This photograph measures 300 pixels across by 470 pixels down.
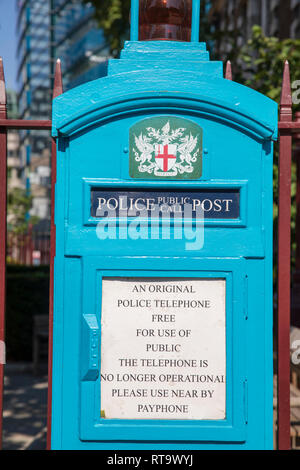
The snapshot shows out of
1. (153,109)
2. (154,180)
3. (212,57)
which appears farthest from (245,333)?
(212,57)

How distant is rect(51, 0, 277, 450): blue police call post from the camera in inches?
117

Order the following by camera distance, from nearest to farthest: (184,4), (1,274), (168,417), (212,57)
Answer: (168,417), (1,274), (184,4), (212,57)

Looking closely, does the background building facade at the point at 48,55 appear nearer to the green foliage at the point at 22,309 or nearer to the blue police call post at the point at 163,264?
the green foliage at the point at 22,309

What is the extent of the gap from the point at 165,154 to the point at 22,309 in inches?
310

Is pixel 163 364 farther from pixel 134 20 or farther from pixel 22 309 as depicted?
pixel 22 309

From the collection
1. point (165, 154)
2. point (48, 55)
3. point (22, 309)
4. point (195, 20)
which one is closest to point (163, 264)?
point (165, 154)

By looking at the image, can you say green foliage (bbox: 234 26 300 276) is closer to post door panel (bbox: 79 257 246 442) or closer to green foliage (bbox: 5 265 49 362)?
post door panel (bbox: 79 257 246 442)

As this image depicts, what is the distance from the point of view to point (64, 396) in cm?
299

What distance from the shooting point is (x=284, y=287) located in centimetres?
315

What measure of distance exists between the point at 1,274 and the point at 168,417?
3.69 feet

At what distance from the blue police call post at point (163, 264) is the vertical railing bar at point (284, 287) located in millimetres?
150

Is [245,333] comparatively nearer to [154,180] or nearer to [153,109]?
[154,180]

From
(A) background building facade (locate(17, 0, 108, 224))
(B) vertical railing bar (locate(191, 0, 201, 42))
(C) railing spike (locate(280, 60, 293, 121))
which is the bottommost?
(C) railing spike (locate(280, 60, 293, 121))

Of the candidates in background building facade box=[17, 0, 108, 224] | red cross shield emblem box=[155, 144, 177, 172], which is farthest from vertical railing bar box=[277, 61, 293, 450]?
background building facade box=[17, 0, 108, 224]
